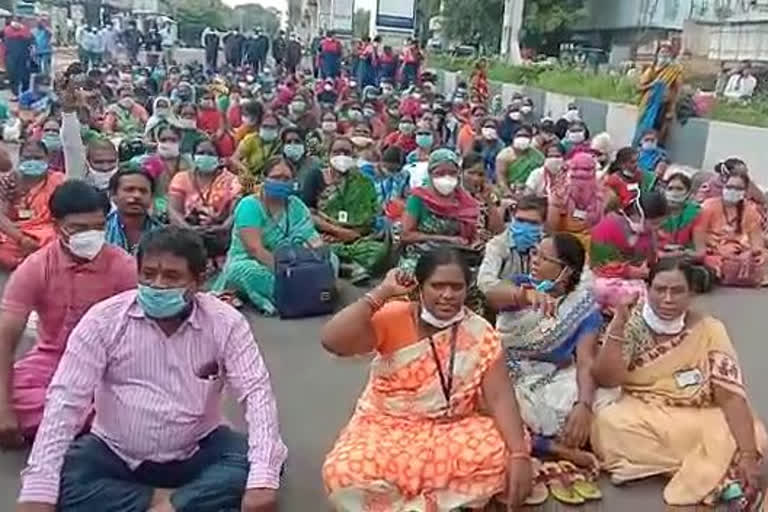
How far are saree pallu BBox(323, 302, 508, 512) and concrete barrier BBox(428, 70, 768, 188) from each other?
28.6 feet

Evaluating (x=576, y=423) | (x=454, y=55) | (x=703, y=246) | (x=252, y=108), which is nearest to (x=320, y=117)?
(x=252, y=108)

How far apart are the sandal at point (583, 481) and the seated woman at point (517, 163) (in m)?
5.39

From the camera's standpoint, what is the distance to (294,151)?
741 cm

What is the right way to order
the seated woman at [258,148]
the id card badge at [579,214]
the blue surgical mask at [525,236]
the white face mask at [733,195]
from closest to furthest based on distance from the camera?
the blue surgical mask at [525,236] < the id card badge at [579,214] < the white face mask at [733,195] < the seated woman at [258,148]

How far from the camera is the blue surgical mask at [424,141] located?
33.0 feet

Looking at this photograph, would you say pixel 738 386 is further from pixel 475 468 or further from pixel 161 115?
pixel 161 115

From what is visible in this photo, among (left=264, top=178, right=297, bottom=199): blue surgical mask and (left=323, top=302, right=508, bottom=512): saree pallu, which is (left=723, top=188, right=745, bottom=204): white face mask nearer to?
(left=264, top=178, right=297, bottom=199): blue surgical mask

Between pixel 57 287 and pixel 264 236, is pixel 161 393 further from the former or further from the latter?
pixel 264 236

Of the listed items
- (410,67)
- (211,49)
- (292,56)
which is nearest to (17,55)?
(410,67)

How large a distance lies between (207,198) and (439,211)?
5.13 feet

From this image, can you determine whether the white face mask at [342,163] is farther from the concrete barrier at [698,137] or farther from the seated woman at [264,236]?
the concrete barrier at [698,137]

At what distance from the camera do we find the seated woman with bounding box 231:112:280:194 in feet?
27.8

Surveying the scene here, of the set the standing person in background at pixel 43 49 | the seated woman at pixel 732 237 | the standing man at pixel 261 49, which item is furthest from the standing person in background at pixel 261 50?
the seated woman at pixel 732 237

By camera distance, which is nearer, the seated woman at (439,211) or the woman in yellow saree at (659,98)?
the seated woman at (439,211)
